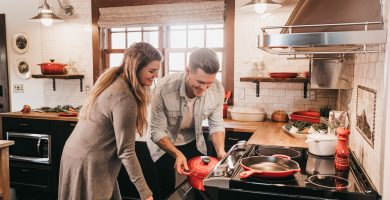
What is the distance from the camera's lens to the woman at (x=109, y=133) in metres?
1.75

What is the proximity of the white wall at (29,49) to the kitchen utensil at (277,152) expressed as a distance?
374 centimetres

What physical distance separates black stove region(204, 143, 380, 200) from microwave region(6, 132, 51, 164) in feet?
9.20

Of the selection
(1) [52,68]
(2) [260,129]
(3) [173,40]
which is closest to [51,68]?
(1) [52,68]

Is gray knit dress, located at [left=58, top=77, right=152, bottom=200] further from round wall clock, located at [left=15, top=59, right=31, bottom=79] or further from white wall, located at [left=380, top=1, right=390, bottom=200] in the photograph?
round wall clock, located at [left=15, top=59, right=31, bottom=79]

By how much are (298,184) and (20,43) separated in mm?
4562

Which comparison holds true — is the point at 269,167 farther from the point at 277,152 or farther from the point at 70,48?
the point at 70,48

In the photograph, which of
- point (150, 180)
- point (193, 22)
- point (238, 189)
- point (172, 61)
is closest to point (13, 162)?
point (150, 180)

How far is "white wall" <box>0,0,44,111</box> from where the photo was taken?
15.7 feet

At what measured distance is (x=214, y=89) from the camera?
2.61m

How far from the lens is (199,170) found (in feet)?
5.97

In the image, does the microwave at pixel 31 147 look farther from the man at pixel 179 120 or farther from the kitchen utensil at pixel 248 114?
the kitchen utensil at pixel 248 114

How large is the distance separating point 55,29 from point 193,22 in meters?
1.98

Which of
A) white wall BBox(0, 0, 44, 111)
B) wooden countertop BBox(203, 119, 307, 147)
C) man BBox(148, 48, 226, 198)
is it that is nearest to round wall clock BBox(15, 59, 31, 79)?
white wall BBox(0, 0, 44, 111)

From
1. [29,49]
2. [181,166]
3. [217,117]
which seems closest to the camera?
[181,166]
